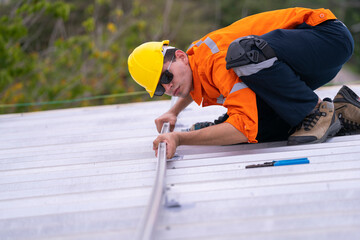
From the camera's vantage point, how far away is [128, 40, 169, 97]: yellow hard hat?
110 inches

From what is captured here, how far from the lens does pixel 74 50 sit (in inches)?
402

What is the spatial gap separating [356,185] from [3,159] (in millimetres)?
2653

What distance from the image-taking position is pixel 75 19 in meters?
18.0

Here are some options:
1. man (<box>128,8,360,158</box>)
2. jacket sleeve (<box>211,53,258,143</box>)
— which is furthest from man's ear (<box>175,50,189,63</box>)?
jacket sleeve (<box>211,53,258,143</box>)

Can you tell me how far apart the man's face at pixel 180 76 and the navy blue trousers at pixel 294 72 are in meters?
0.44

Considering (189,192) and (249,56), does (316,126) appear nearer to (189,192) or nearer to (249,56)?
(249,56)

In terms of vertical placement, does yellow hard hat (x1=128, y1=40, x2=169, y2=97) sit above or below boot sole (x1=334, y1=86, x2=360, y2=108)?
above

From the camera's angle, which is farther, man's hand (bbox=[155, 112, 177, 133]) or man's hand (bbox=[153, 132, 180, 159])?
man's hand (bbox=[155, 112, 177, 133])

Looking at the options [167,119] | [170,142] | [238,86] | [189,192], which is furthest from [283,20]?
[189,192]

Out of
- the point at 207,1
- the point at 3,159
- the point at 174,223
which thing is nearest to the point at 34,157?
the point at 3,159

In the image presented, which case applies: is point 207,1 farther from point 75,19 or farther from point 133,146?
point 133,146

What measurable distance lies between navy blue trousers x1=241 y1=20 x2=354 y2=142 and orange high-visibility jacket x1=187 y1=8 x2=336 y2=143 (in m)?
0.08

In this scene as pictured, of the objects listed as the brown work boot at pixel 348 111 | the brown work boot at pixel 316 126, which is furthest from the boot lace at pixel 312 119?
the brown work boot at pixel 348 111

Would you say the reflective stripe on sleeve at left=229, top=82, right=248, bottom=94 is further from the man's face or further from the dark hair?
the dark hair
